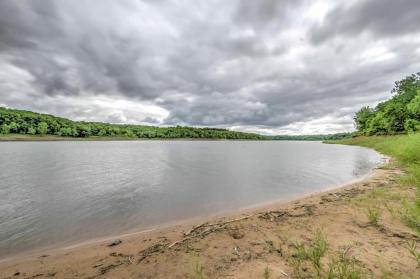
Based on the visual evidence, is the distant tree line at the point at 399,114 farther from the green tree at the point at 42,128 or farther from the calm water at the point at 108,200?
the green tree at the point at 42,128

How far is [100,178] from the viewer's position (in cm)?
1812

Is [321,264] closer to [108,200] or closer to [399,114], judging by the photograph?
[108,200]

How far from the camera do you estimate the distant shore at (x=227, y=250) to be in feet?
15.9

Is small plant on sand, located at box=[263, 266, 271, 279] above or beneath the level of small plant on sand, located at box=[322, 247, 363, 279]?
beneath

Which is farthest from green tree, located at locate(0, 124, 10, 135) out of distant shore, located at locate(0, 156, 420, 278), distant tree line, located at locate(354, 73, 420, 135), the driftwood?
distant tree line, located at locate(354, 73, 420, 135)

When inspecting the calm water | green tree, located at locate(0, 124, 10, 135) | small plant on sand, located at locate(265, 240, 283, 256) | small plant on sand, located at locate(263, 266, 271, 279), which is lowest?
the calm water

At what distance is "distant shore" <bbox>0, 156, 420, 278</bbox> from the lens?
4.86 metres

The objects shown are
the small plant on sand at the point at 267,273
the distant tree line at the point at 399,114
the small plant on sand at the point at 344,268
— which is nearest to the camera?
the small plant on sand at the point at 344,268

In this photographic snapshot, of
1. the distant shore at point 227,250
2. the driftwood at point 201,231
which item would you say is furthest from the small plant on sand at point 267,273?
the driftwood at point 201,231

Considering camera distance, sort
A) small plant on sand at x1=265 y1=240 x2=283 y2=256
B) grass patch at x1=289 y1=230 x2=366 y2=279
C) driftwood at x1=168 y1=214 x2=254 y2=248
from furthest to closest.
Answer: driftwood at x1=168 y1=214 x2=254 y2=248, small plant on sand at x1=265 y1=240 x2=283 y2=256, grass patch at x1=289 y1=230 x2=366 y2=279

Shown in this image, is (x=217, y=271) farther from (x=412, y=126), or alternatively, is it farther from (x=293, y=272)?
(x=412, y=126)

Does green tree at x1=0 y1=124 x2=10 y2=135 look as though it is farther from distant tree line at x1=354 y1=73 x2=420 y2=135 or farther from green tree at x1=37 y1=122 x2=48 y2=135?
distant tree line at x1=354 y1=73 x2=420 y2=135

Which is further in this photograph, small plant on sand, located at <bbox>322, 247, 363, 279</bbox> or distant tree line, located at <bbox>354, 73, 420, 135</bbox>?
distant tree line, located at <bbox>354, 73, 420, 135</bbox>

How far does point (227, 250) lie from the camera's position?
5.82 m
